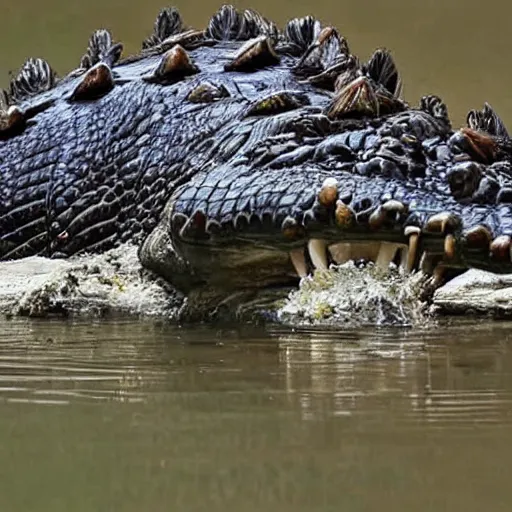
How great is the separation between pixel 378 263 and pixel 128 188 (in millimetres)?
1349

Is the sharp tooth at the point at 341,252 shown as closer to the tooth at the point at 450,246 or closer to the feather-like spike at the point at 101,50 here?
the tooth at the point at 450,246

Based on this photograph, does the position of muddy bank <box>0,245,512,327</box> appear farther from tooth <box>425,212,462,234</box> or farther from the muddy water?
the muddy water

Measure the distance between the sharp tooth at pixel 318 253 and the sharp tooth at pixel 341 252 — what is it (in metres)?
0.02

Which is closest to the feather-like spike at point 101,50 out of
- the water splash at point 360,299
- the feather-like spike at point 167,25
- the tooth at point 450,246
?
the feather-like spike at point 167,25

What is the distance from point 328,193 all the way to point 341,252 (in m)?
0.15

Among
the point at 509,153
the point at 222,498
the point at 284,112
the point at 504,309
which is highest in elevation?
the point at 284,112

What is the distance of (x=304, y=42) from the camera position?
3955 millimetres

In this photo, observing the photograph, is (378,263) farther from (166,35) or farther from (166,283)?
(166,35)

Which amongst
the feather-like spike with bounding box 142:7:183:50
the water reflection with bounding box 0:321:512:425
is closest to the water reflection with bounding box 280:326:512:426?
the water reflection with bounding box 0:321:512:425

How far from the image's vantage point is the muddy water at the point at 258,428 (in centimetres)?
76

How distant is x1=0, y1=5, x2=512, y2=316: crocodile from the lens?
229cm

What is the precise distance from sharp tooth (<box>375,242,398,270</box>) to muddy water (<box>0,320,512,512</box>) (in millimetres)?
570

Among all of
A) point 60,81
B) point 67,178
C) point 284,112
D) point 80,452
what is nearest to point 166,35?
point 60,81

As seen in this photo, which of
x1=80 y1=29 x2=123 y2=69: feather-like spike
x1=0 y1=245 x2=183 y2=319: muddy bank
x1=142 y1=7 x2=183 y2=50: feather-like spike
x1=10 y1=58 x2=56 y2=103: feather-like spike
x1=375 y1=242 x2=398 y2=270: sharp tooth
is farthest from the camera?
x1=142 y1=7 x2=183 y2=50: feather-like spike
